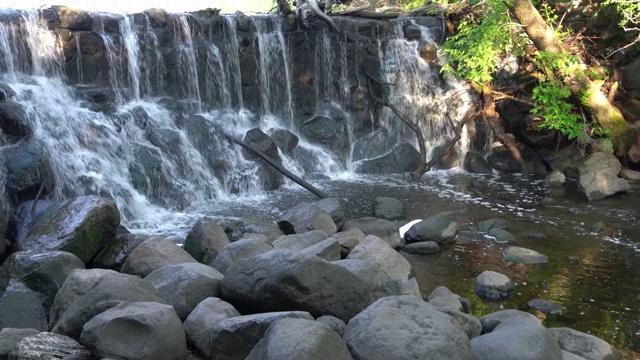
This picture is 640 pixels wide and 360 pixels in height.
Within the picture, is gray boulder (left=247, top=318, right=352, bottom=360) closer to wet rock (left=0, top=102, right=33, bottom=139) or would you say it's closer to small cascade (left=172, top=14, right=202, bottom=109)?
wet rock (left=0, top=102, right=33, bottom=139)

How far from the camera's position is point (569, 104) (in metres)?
11.8

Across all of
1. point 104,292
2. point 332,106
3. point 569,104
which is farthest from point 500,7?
point 104,292

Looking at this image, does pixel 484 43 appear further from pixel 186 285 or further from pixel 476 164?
pixel 186 285

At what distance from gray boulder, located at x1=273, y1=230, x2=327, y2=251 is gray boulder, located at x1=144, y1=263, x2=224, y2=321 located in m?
1.60

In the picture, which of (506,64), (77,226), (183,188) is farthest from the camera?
(506,64)

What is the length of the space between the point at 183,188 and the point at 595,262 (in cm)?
603

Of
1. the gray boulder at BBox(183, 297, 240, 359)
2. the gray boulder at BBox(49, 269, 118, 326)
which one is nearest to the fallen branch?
the gray boulder at BBox(49, 269, 118, 326)

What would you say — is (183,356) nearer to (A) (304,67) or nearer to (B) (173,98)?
(B) (173,98)

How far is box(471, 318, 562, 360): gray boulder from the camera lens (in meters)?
3.89

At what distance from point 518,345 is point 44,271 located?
3.66m

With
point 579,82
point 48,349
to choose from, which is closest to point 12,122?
point 48,349

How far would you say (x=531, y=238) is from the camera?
27.6 feet

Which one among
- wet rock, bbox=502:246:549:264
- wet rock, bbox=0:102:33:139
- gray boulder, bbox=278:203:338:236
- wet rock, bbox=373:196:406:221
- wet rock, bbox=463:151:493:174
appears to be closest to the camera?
wet rock, bbox=502:246:549:264

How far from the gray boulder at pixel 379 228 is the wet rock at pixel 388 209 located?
Result: 2.00 feet
